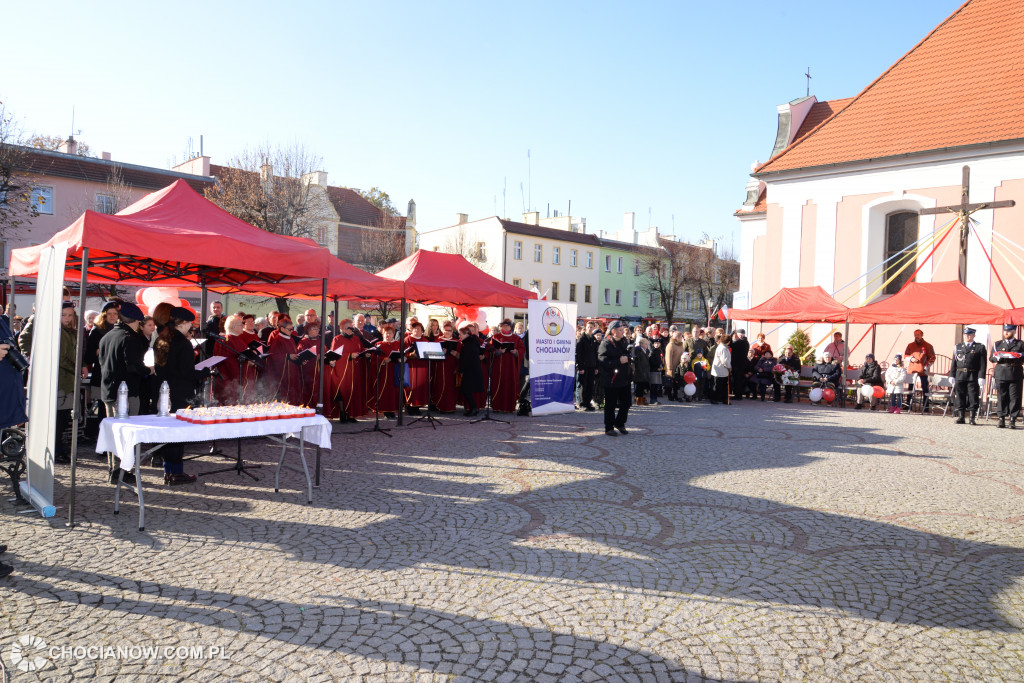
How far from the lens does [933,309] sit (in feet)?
55.3

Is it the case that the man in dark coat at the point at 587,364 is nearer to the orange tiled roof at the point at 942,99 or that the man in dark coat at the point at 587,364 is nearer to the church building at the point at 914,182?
the church building at the point at 914,182

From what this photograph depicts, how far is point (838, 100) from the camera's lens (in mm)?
34969

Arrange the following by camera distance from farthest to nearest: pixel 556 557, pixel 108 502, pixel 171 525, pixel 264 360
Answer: pixel 264 360 < pixel 108 502 < pixel 171 525 < pixel 556 557

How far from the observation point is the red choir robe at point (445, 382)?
1404 centimetres

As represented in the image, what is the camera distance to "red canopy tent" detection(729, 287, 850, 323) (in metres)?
18.6

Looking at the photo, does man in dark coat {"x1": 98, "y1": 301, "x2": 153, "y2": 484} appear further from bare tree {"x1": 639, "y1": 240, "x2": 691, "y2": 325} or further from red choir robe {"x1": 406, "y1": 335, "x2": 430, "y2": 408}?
bare tree {"x1": 639, "y1": 240, "x2": 691, "y2": 325}

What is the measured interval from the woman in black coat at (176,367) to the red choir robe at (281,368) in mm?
3264

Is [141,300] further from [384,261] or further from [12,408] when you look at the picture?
[384,261]

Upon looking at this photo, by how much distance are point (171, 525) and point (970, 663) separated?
19.2ft

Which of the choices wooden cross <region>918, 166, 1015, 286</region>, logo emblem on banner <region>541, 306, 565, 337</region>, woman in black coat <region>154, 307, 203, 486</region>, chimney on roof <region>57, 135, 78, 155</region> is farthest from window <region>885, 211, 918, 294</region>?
chimney on roof <region>57, 135, 78, 155</region>

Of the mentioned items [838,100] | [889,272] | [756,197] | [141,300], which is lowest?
[141,300]

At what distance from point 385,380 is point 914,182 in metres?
19.2

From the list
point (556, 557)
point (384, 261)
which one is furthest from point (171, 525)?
point (384, 261)

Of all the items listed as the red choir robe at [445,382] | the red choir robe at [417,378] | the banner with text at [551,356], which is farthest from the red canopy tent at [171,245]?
the banner with text at [551,356]
